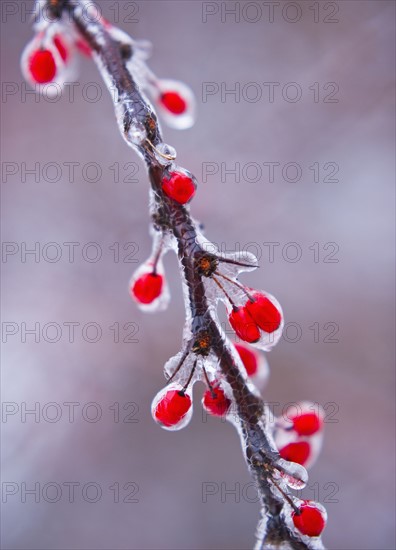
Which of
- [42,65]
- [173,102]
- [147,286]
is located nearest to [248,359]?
[147,286]

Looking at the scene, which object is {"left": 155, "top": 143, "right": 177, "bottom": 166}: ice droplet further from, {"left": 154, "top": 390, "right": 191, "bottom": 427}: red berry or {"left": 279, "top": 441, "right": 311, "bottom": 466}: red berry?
{"left": 279, "top": 441, "right": 311, "bottom": 466}: red berry

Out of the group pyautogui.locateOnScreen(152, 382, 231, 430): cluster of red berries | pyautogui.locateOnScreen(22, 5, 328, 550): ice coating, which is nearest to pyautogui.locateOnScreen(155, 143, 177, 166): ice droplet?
pyautogui.locateOnScreen(22, 5, 328, 550): ice coating

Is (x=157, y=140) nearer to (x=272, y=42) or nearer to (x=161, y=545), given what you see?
(x=161, y=545)

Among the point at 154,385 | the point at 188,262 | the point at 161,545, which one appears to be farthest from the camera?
the point at 154,385

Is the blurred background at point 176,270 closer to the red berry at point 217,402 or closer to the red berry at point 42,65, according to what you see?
the red berry at point 42,65

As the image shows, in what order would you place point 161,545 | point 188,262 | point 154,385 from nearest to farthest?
point 188,262, point 161,545, point 154,385

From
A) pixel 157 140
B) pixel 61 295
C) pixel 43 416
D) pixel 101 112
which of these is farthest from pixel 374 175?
pixel 157 140

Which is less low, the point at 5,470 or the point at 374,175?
the point at 374,175
